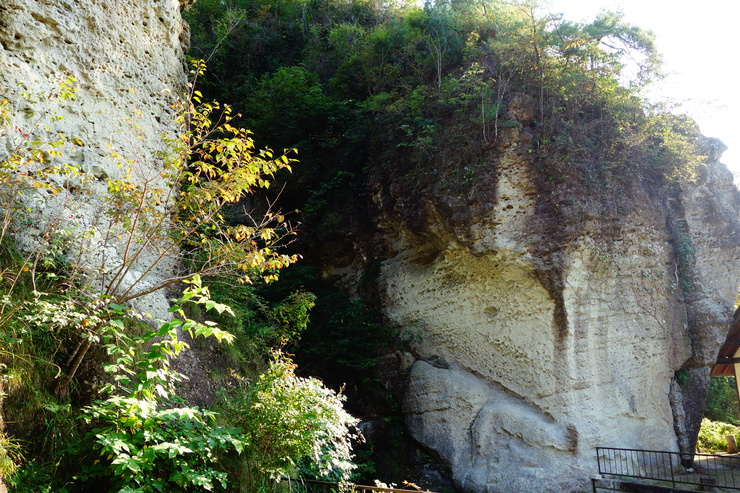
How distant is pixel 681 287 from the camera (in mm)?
10836

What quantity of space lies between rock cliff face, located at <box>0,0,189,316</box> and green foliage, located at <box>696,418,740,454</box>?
55.2ft

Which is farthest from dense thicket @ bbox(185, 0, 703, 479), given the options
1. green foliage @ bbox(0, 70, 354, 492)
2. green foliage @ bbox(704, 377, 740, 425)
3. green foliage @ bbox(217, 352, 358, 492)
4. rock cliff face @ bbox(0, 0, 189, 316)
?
green foliage @ bbox(704, 377, 740, 425)

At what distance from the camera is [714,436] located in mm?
15828

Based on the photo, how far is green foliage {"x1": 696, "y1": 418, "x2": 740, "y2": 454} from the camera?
50.3ft

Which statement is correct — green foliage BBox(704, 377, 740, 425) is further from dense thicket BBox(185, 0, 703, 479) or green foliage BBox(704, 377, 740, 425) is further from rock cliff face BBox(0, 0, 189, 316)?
rock cliff face BBox(0, 0, 189, 316)

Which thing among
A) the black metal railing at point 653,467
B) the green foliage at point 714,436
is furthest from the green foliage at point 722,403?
the black metal railing at point 653,467

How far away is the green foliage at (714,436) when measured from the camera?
15.3 meters

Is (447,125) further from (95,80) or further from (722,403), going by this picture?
(722,403)

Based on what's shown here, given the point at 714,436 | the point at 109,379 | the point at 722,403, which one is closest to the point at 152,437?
the point at 109,379

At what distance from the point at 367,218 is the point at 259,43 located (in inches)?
295

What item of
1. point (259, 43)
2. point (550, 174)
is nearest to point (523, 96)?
point (550, 174)

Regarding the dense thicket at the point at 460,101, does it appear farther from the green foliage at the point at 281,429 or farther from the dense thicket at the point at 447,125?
the green foliage at the point at 281,429

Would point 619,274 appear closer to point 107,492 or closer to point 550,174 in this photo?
point 550,174

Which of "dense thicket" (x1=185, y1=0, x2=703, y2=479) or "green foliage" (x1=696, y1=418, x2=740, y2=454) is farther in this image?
"green foliage" (x1=696, y1=418, x2=740, y2=454)
